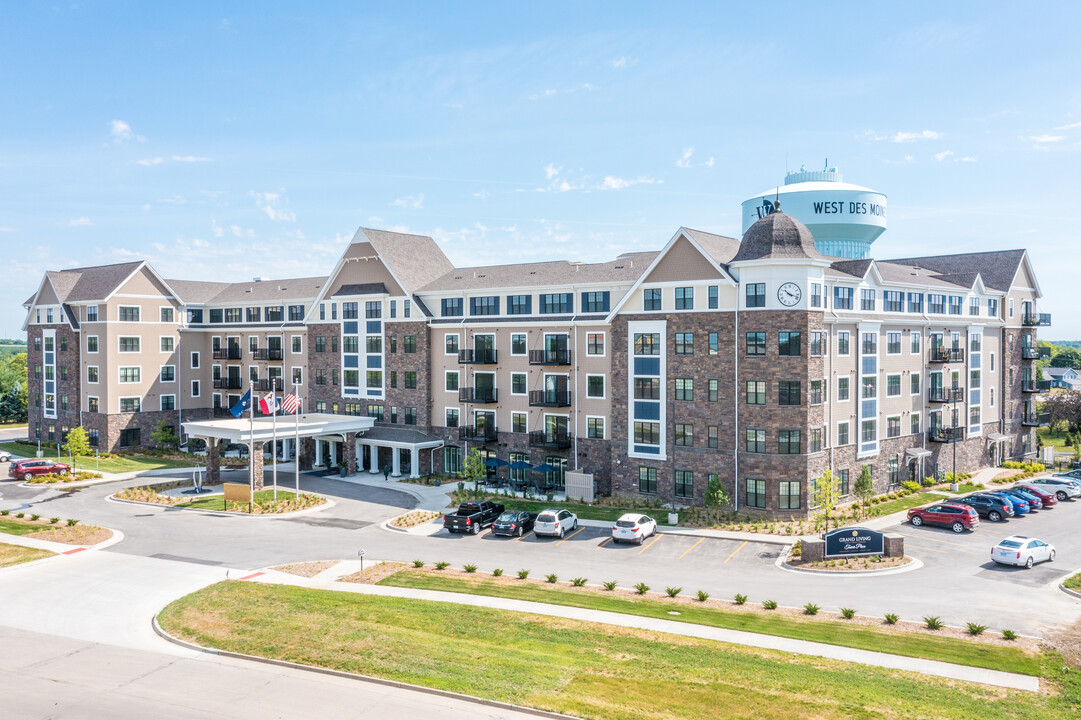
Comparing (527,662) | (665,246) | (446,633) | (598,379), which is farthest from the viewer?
(598,379)

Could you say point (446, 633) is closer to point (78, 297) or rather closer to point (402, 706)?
point (402, 706)

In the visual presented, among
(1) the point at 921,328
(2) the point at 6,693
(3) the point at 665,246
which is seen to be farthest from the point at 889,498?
(2) the point at 6,693

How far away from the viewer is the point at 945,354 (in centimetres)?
5391

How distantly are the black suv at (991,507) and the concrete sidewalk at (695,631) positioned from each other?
979 inches

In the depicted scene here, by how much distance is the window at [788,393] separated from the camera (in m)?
42.2

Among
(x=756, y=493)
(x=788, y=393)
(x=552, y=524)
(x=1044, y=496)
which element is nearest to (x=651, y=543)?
(x=552, y=524)

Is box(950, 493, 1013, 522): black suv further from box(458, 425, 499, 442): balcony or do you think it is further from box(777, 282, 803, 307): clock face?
box(458, 425, 499, 442): balcony

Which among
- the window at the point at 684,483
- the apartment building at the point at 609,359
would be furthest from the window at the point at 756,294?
the window at the point at 684,483

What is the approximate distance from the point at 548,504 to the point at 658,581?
16195mm

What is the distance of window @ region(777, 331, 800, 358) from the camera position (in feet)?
138

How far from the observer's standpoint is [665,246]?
45781mm

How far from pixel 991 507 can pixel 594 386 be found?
81.7 ft

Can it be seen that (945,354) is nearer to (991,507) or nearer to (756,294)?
(991,507)

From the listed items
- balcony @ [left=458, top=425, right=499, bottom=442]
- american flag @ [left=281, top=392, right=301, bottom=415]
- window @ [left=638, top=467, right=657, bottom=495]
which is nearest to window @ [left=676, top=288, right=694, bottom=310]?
window @ [left=638, top=467, right=657, bottom=495]
